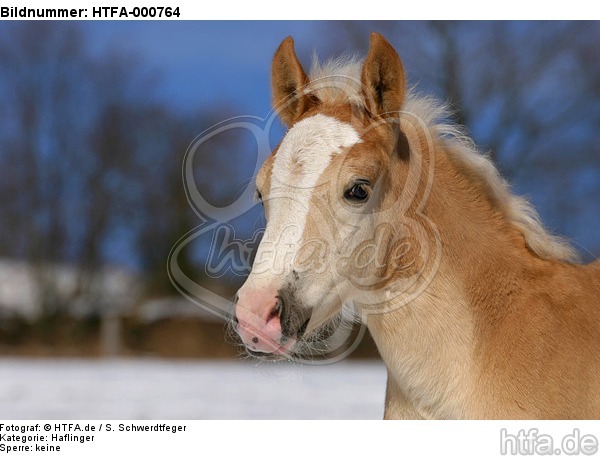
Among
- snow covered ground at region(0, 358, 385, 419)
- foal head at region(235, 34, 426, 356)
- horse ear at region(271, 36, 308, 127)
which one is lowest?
snow covered ground at region(0, 358, 385, 419)

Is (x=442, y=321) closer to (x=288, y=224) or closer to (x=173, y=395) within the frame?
(x=288, y=224)

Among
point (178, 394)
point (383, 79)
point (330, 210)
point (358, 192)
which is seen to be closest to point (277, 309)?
point (330, 210)

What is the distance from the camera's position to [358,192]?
3.34m

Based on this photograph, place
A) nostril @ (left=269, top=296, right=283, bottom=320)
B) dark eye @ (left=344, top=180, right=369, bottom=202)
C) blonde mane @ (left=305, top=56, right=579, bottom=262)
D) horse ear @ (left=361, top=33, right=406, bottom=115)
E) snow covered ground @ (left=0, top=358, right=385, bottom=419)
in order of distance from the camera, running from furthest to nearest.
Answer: snow covered ground @ (left=0, top=358, right=385, bottom=419), blonde mane @ (left=305, top=56, right=579, bottom=262), horse ear @ (left=361, top=33, right=406, bottom=115), dark eye @ (left=344, top=180, right=369, bottom=202), nostril @ (left=269, top=296, right=283, bottom=320)

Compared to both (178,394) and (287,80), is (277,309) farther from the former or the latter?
(178,394)

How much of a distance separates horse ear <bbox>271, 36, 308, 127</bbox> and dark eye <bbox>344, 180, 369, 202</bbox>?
25.9 inches

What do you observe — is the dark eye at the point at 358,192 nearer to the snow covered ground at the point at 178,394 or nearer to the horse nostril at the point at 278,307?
the horse nostril at the point at 278,307

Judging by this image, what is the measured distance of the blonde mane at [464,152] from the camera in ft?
12.5

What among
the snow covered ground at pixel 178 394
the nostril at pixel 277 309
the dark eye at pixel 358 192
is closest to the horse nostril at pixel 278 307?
the nostril at pixel 277 309

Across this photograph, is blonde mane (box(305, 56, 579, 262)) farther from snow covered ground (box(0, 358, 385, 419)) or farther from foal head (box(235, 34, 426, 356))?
snow covered ground (box(0, 358, 385, 419))

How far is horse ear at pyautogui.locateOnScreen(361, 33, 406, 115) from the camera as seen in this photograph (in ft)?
11.5

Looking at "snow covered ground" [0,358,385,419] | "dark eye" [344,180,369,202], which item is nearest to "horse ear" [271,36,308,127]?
"dark eye" [344,180,369,202]
